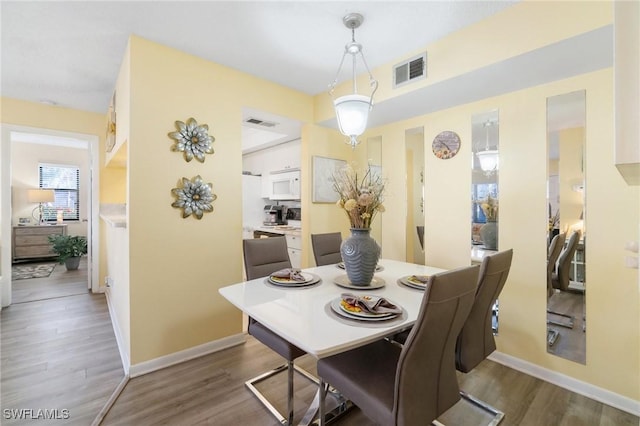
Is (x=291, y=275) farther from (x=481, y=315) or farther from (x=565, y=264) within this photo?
(x=565, y=264)

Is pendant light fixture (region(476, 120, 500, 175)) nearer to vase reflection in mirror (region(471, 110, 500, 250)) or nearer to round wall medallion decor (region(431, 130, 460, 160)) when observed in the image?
vase reflection in mirror (region(471, 110, 500, 250))

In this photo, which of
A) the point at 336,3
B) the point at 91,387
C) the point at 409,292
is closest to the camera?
the point at 409,292

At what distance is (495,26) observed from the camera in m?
1.85

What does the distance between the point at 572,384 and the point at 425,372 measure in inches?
69.2

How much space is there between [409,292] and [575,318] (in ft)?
4.51

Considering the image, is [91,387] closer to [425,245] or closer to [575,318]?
[425,245]

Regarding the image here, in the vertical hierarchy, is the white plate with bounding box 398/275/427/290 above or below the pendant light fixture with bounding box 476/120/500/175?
below

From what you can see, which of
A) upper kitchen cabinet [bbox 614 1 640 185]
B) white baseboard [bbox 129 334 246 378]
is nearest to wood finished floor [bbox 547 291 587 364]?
upper kitchen cabinet [bbox 614 1 640 185]

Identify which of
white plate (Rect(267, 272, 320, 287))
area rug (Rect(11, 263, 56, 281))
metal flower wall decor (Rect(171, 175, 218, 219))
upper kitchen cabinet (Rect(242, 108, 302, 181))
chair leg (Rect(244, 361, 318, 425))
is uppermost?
upper kitchen cabinet (Rect(242, 108, 302, 181))

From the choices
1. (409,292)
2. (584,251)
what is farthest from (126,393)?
(584,251)

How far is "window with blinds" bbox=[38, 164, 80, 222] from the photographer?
19.6ft

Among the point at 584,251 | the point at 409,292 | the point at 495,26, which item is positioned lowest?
the point at 409,292

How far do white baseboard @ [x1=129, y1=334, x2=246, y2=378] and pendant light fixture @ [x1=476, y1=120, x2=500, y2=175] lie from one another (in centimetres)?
267

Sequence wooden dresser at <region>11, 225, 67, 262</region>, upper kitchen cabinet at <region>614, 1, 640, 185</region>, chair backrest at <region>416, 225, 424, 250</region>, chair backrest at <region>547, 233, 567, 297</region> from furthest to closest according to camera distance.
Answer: wooden dresser at <region>11, 225, 67, 262</region> → chair backrest at <region>416, 225, 424, 250</region> → chair backrest at <region>547, 233, 567, 297</region> → upper kitchen cabinet at <region>614, 1, 640, 185</region>
